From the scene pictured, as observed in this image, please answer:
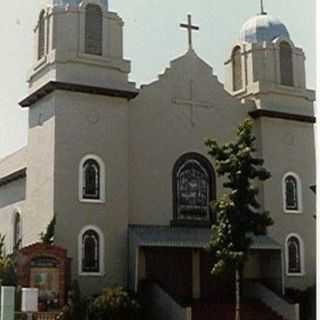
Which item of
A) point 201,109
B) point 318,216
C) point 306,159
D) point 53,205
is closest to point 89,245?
point 53,205

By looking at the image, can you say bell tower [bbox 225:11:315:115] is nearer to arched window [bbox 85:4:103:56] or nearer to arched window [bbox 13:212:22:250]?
arched window [bbox 85:4:103:56]

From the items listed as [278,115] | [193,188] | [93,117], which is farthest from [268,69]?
[93,117]

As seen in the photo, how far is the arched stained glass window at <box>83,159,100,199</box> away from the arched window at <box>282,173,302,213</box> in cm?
649

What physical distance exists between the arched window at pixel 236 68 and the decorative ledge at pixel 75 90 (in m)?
5.01

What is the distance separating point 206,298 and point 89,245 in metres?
3.97

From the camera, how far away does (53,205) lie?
19406 millimetres

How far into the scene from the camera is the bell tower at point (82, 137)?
1970 centimetres

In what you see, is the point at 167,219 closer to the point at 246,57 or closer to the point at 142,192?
the point at 142,192

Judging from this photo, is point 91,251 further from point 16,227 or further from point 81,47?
point 81,47

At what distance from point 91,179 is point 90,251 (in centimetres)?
202

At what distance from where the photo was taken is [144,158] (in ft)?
70.1

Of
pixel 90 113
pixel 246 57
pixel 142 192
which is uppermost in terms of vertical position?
pixel 246 57

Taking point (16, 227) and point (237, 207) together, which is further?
point (16, 227)

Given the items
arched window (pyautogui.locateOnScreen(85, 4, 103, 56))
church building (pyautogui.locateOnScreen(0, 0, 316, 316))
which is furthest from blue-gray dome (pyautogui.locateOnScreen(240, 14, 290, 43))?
arched window (pyautogui.locateOnScreen(85, 4, 103, 56))
